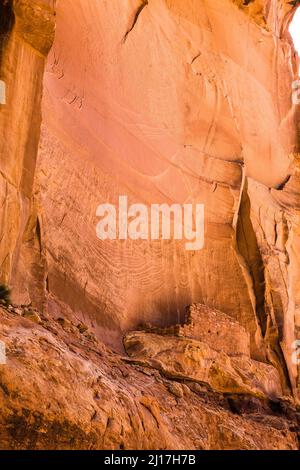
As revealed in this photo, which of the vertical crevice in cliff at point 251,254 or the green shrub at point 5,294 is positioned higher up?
the vertical crevice in cliff at point 251,254

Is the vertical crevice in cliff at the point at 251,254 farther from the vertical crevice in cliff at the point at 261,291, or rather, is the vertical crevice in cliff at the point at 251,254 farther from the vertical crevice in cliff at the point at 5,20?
the vertical crevice in cliff at the point at 5,20

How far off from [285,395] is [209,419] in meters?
3.97

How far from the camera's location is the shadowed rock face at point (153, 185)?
9695 millimetres

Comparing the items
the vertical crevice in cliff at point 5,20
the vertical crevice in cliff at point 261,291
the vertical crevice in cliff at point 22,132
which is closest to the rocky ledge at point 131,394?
the vertical crevice in cliff at point 22,132

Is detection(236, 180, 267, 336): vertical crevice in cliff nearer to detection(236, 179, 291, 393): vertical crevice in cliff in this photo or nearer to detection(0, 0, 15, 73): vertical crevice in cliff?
detection(236, 179, 291, 393): vertical crevice in cliff

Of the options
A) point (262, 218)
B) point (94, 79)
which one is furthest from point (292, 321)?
point (94, 79)

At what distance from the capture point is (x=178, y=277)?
1276 cm

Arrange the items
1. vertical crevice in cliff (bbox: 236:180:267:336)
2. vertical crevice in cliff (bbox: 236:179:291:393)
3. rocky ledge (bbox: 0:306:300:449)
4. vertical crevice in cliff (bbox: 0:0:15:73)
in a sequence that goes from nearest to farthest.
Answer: rocky ledge (bbox: 0:306:300:449), vertical crevice in cliff (bbox: 0:0:15:73), vertical crevice in cliff (bbox: 236:179:291:393), vertical crevice in cliff (bbox: 236:180:267:336)

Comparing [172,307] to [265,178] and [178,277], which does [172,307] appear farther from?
[265,178]

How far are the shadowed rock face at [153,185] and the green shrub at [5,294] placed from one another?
106mm

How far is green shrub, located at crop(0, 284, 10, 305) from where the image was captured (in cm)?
888

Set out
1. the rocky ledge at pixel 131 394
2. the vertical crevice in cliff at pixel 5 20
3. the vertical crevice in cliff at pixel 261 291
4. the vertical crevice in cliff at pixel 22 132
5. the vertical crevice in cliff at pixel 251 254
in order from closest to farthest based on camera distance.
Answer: the rocky ledge at pixel 131 394, the vertical crevice in cliff at pixel 22 132, the vertical crevice in cliff at pixel 5 20, the vertical crevice in cliff at pixel 261 291, the vertical crevice in cliff at pixel 251 254

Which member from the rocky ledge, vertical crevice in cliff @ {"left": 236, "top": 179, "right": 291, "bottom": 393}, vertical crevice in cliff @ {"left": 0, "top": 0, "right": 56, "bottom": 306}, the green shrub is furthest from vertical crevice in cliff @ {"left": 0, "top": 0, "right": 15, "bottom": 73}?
vertical crevice in cliff @ {"left": 236, "top": 179, "right": 291, "bottom": 393}

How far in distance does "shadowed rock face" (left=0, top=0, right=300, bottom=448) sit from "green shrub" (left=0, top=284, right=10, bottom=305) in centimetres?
11
